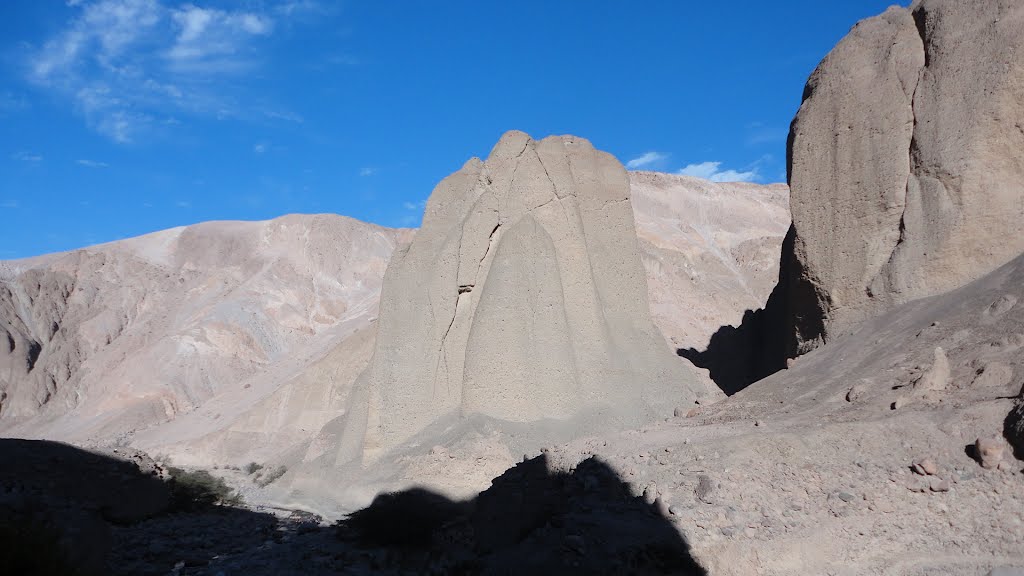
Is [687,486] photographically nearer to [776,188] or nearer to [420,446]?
[420,446]

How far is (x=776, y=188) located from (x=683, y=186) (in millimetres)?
10085

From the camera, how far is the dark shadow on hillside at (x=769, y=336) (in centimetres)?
1297

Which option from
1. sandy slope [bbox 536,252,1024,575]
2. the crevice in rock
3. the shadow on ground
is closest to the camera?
sandy slope [bbox 536,252,1024,575]

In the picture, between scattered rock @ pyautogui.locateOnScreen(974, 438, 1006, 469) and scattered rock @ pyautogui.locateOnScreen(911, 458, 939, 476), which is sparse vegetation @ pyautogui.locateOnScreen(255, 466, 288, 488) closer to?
scattered rock @ pyautogui.locateOnScreen(911, 458, 939, 476)

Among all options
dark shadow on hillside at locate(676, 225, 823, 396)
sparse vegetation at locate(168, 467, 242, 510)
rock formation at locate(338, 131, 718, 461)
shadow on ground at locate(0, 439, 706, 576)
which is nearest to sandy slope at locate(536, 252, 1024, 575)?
shadow on ground at locate(0, 439, 706, 576)

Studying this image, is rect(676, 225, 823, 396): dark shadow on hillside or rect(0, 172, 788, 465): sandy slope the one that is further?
rect(0, 172, 788, 465): sandy slope

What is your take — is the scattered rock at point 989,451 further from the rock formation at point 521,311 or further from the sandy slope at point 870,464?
the rock formation at point 521,311

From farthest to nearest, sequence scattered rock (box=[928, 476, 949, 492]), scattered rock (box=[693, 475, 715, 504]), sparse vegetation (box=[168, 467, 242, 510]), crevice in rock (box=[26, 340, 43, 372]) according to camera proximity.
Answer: crevice in rock (box=[26, 340, 43, 372])
sparse vegetation (box=[168, 467, 242, 510])
scattered rock (box=[693, 475, 715, 504])
scattered rock (box=[928, 476, 949, 492])

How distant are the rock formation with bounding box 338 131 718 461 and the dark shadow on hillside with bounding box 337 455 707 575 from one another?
204cm

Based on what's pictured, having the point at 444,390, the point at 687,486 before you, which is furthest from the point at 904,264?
the point at 444,390

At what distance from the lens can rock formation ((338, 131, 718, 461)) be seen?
487 inches

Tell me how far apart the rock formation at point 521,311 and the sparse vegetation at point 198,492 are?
14.7 ft

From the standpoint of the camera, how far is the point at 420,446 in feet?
41.0

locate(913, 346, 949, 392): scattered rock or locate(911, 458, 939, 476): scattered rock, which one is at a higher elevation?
locate(913, 346, 949, 392): scattered rock
